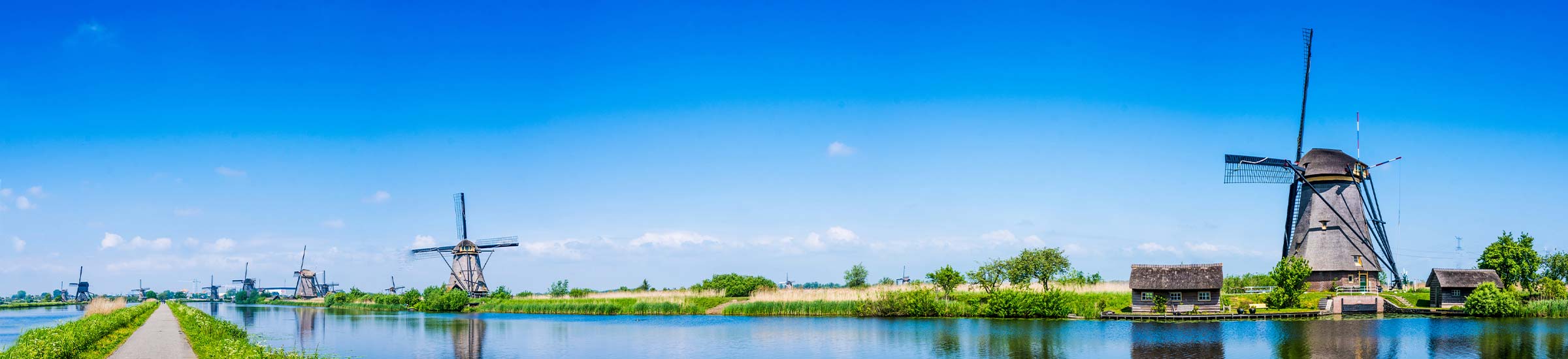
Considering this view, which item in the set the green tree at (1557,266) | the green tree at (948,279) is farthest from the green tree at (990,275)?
the green tree at (1557,266)

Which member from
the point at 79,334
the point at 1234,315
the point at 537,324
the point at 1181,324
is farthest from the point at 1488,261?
the point at 79,334

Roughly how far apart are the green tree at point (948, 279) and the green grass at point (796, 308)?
4.59m

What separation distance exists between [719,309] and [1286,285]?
3121cm

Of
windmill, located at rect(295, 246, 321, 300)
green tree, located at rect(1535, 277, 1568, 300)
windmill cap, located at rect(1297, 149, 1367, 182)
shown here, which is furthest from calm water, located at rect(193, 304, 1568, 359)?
windmill, located at rect(295, 246, 321, 300)

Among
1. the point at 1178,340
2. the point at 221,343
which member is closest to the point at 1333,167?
the point at 1178,340

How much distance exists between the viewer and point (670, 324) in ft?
149

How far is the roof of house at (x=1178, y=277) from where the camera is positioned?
44.1 metres

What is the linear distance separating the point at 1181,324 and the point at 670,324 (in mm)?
23178

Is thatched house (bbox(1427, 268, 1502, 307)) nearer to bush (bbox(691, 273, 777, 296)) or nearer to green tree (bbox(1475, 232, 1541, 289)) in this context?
green tree (bbox(1475, 232, 1541, 289))

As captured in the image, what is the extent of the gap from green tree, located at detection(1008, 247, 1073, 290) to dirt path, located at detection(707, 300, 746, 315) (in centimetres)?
1744

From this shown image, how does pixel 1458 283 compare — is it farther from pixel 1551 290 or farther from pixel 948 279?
pixel 948 279

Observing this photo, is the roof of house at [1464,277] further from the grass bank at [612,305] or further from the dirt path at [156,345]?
the dirt path at [156,345]

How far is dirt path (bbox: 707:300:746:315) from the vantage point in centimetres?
5678

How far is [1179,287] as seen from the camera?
4431 centimetres
